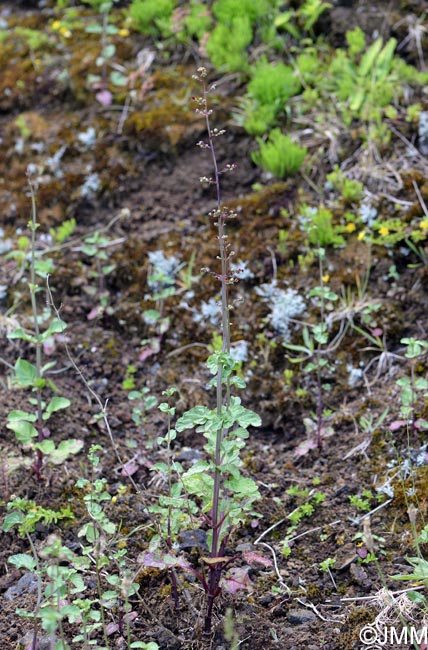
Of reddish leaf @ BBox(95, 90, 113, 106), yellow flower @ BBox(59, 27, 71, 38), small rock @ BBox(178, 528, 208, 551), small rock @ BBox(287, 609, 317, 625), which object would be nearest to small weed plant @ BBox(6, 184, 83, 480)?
small rock @ BBox(178, 528, 208, 551)

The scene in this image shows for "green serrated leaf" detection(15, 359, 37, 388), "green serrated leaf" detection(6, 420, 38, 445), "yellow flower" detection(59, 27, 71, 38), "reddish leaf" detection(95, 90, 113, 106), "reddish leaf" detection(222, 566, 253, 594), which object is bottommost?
Result: "reddish leaf" detection(222, 566, 253, 594)

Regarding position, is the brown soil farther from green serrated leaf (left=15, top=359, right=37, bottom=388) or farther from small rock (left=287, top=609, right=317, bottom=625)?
green serrated leaf (left=15, top=359, right=37, bottom=388)

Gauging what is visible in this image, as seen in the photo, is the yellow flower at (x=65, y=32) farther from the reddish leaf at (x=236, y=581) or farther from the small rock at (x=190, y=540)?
the reddish leaf at (x=236, y=581)

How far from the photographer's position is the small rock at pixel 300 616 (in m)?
2.33

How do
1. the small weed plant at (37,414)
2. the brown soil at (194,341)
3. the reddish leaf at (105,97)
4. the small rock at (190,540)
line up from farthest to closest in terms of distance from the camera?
1. the reddish leaf at (105,97)
2. the small weed plant at (37,414)
3. the small rock at (190,540)
4. the brown soil at (194,341)

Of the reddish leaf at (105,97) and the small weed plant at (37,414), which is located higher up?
the reddish leaf at (105,97)

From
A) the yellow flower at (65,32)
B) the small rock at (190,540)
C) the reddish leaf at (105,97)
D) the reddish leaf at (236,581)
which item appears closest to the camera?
the reddish leaf at (236,581)

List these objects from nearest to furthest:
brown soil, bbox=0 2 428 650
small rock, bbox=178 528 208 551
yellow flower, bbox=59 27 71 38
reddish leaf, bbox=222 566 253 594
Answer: reddish leaf, bbox=222 566 253 594, brown soil, bbox=0 2 428 650, small rock, bbox=178 528 208 551, yellow flower, bbox=59 27 71 38

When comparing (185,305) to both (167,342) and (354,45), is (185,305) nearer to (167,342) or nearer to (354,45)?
(167,342)

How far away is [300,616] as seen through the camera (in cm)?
234

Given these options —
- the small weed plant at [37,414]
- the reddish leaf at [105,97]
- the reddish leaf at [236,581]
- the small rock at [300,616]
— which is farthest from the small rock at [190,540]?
the reddish leaf at [105,97]

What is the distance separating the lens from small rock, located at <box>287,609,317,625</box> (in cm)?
233

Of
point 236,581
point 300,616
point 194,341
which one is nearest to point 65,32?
point 194,341

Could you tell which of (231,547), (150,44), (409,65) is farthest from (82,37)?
(231,547)
